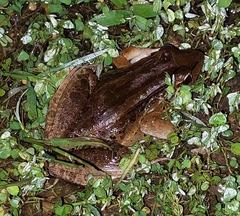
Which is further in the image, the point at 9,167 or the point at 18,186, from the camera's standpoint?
the point at 9,167

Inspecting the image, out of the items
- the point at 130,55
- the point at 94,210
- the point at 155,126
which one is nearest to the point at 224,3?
the point at 130,55

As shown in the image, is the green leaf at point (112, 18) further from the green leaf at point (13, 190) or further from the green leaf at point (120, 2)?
the green leaf at point (13, 190)

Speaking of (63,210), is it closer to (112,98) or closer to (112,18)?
(112,98)

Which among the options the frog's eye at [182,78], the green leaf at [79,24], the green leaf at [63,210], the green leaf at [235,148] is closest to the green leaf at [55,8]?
the green leaf at [79,24]

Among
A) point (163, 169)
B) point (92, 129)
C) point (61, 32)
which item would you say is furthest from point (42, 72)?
point (163, 169)

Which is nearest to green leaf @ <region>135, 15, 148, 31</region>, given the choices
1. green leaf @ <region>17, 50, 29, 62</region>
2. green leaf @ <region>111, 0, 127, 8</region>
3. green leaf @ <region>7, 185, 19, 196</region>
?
green leaf @ <region>111, 0, 127, 8</region>

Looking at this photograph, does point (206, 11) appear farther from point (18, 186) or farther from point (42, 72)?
point (18, 186)
